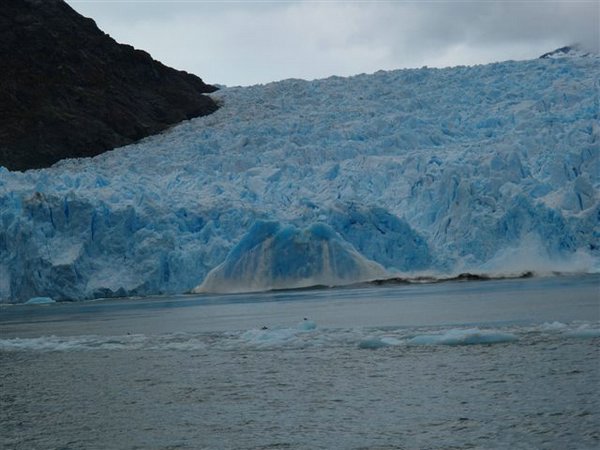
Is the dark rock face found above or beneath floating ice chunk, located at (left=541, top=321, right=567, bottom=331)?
above

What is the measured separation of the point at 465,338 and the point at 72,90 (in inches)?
1443

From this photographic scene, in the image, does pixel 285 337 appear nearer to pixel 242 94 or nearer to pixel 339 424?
pixel 339 424

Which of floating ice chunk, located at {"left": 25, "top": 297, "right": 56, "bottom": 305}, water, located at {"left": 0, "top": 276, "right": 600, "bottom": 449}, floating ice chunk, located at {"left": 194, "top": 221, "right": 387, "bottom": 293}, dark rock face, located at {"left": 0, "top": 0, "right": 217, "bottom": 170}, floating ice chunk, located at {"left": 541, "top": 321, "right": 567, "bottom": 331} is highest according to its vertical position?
dark rock face, located at {"left": 0, "top": 0, "right": 217, "bottom": 170}

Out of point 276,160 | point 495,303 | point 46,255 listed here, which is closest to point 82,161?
point 276,160

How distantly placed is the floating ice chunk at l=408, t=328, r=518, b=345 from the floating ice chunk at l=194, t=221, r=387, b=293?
1079 centimetres

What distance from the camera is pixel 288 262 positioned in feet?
76.2

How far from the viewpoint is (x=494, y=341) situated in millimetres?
11305

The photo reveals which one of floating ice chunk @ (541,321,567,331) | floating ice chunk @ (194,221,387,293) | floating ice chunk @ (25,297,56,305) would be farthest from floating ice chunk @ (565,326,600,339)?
floating ice chunk @ (25,297,56,305)

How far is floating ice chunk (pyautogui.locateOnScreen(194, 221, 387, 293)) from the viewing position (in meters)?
22.5

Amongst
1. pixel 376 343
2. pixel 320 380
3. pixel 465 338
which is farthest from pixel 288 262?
pixel 320 380

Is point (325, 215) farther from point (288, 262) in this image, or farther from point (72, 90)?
point (72, 90)

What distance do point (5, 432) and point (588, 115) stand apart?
2362 cm

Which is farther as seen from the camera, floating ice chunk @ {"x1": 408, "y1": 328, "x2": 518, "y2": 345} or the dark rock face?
the dark rock face

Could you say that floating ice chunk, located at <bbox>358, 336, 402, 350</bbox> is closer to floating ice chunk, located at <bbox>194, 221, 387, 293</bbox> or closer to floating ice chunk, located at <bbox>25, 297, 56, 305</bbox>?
floating ice chunk, located at <bbox>194, 221, 387, 293</bbox>
